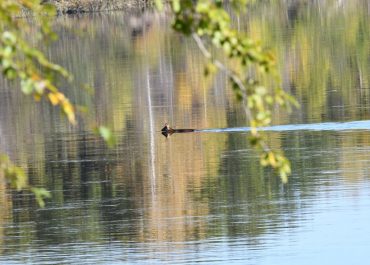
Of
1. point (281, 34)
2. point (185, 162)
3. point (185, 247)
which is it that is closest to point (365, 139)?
point (185, 162)

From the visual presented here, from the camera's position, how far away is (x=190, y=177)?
2614 cm

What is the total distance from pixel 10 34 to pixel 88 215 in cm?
1755

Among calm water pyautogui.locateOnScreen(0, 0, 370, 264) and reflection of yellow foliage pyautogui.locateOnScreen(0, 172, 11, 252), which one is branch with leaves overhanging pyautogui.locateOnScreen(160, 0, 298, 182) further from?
reflection of yellow foliage pyautogui.locateOnScreen(0, 172, 11, 252)

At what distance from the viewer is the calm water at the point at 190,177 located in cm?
1916

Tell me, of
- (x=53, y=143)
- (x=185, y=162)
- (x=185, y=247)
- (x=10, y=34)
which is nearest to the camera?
(x=10, y=34)

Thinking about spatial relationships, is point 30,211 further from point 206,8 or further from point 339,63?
point 339,63

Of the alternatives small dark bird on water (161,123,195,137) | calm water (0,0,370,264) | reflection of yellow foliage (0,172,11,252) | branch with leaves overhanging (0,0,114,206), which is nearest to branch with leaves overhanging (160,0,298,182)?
branch with leaves overhanging (0,0,114,206)

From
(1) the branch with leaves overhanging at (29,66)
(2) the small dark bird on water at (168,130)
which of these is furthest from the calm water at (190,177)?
(1) the branch with leaves overhanging at (29,66)

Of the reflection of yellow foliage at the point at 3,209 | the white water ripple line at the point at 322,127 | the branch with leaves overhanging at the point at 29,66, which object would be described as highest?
the white water ripple line at the point at 322,127

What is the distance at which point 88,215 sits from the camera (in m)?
23.0

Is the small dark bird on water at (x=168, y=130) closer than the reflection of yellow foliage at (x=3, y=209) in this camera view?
No

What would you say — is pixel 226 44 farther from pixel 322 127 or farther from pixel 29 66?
pixel 322 127

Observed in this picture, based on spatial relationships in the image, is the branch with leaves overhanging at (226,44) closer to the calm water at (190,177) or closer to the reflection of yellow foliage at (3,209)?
the calm water at (190,177)

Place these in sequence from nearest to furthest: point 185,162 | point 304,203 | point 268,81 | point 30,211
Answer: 1. point 304,203
2. point 30,211
3. point 185,162
4. point 268,81
